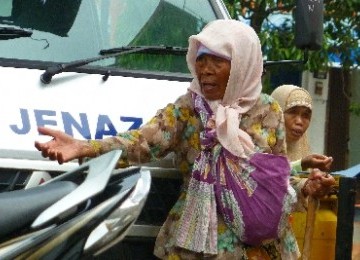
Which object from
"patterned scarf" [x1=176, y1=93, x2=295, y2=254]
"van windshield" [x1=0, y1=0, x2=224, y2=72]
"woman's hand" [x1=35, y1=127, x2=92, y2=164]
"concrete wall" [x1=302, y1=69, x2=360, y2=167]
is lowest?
"concrete wall" [x1=302, y1=69, x2=360, y2=167]

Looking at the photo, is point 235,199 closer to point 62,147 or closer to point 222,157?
point 222,157

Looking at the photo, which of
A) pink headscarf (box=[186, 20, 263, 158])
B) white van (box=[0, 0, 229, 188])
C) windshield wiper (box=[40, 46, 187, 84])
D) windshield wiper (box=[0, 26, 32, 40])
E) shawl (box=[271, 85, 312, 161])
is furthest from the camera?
shawl (box=[271, 85, 312, 161])

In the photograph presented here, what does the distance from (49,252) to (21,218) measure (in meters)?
0.13

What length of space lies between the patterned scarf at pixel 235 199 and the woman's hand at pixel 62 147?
1.71 feet

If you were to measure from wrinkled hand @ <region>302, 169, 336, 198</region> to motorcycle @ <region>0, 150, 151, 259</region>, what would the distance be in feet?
4.63

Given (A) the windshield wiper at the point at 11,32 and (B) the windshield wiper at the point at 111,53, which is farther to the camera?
(A) the windshield wiper at the point at 11,32

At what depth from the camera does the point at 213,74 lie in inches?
165

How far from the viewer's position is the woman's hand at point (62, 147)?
366cm

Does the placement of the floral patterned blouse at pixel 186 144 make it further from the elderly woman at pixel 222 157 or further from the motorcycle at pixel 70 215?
the motorcycle at pixel 70 215

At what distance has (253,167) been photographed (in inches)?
162

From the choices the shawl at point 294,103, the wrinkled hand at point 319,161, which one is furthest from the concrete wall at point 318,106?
the wrinkled hand at point 319,161

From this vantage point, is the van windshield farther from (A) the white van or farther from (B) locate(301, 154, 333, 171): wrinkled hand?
(B) locate(301, 154, 333, 171): wrinkled hand

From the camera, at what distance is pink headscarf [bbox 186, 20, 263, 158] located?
4.12 metres

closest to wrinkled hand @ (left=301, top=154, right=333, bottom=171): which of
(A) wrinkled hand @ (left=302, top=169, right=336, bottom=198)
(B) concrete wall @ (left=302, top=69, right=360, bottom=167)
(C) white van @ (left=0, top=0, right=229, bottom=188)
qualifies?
(A) wrinkled hand @ (left=302, top=169, right=336, bottom=198)
